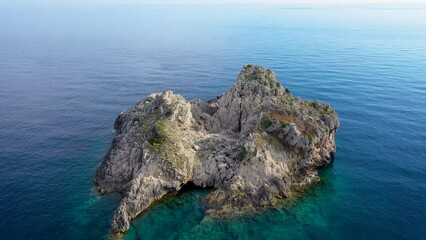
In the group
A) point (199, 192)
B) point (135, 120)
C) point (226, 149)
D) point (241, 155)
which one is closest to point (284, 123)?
point (241, 155)

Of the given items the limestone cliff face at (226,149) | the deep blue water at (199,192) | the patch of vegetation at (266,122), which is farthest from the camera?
the patch of vegetation at (266,122)

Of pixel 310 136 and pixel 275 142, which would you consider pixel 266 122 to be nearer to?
pixel 275 142

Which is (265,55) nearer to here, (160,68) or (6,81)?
(160,68)

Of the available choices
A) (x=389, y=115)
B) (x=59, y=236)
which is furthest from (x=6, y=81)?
(x=389, y=115)

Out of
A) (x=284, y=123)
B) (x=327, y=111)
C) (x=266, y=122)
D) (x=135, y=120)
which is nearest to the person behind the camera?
(x=284, y=123)

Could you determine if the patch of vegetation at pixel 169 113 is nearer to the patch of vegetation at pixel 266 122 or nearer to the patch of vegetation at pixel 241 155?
the patch of vegetation at pixel 241 155

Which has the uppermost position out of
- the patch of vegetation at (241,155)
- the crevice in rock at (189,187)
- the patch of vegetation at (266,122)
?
the patch of vegetation at (266,122)

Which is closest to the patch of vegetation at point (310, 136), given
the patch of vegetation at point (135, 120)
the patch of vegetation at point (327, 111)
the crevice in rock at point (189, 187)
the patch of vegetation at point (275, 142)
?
the patch of vegetation at point (275, 142)

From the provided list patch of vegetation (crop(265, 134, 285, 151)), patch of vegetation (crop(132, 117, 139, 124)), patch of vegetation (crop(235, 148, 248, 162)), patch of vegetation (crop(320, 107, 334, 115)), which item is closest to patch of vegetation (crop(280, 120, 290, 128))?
patch of vegetation (crop(265, 134, 285, 151))

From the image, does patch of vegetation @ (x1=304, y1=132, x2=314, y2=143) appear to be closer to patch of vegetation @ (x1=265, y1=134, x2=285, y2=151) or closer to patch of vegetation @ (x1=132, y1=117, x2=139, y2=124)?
patch of vegetation @ (x1=265, y1=134, x2=285, y2=151)
